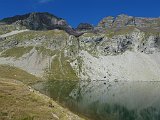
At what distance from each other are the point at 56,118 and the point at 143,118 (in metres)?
60.8

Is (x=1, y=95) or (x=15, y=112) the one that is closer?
(x=15, y=112)

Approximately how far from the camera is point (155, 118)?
94.2m

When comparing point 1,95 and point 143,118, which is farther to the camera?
point 143,118

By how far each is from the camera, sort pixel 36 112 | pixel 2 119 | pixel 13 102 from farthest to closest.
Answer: pixel 13 102 → pixel 36 112 → pixel 2 119

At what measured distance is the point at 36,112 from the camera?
4181cm

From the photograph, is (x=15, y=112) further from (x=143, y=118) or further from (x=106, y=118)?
(x=143, y=118)

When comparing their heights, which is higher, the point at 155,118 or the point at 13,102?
the point at 13,102

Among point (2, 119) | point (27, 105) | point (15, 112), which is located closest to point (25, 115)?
point (15, 112)

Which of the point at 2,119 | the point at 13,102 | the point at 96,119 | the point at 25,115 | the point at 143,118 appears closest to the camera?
the point at 2,119

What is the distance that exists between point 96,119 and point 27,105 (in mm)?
41455

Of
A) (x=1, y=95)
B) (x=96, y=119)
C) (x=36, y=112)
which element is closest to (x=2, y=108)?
(x=36, y=112)

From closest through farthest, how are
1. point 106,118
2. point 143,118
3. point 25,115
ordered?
1. point 25,115
2. point 106,118
3. point 143,118

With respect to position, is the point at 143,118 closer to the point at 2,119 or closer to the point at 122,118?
the point at 122,118

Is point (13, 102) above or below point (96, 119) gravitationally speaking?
above
